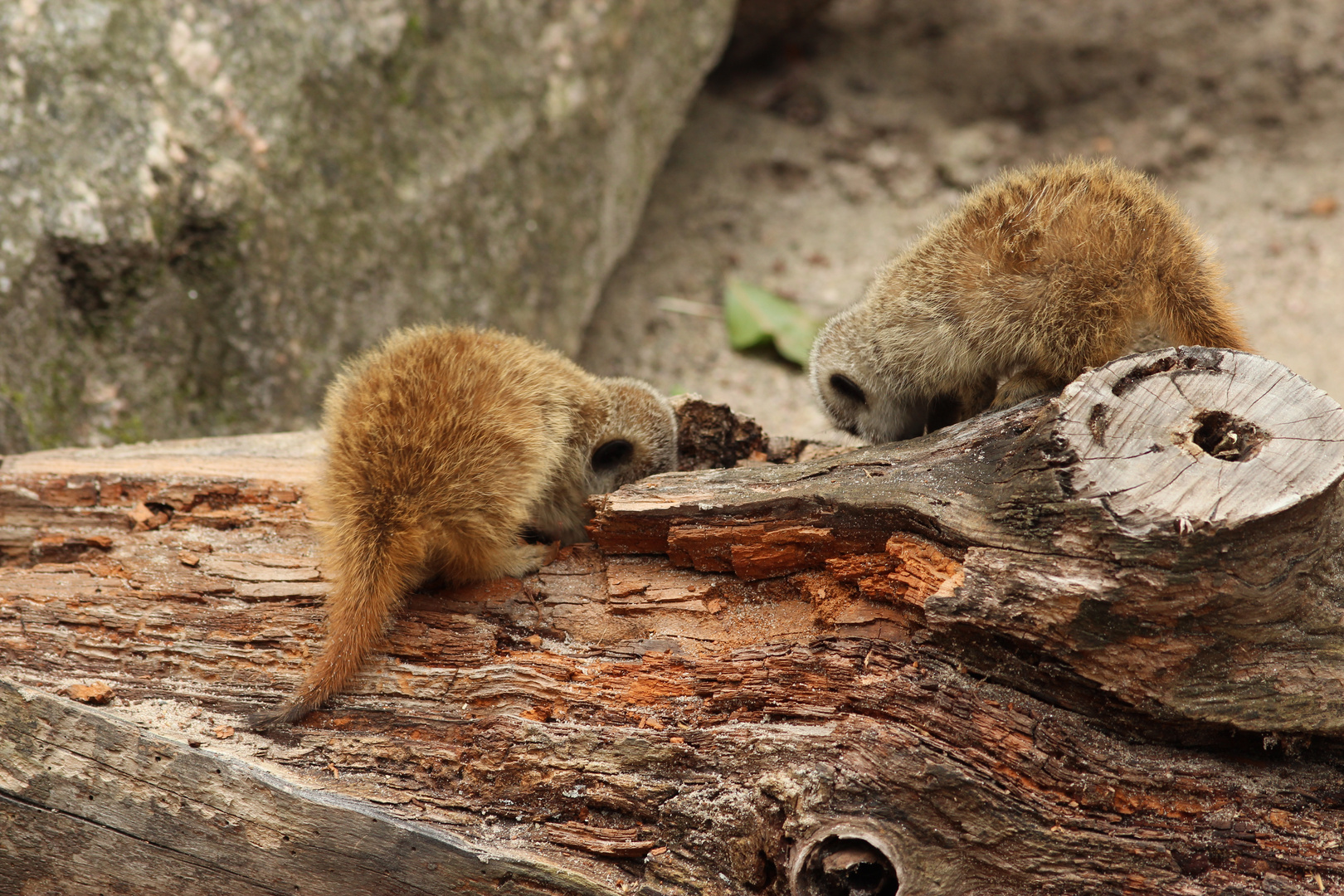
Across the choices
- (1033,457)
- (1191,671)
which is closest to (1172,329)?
(1033,457)

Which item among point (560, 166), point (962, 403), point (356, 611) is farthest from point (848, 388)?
point (560, 166)

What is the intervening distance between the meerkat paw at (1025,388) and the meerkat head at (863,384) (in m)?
0.33

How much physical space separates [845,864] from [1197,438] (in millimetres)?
1316

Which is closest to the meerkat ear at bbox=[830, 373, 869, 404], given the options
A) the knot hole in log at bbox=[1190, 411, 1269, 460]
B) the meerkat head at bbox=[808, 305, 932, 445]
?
the meerkat head at bbox=[808, 305, 932, 445]

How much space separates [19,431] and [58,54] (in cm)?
168

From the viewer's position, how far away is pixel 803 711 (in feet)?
8.95

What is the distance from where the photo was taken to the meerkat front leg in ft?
9.98

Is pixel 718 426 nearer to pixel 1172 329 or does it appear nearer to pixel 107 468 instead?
pixel 1172 329

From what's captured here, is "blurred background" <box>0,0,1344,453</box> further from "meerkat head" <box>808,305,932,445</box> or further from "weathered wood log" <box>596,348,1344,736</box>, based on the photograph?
"weathered wood log" <box>596,348,1344,736</box>

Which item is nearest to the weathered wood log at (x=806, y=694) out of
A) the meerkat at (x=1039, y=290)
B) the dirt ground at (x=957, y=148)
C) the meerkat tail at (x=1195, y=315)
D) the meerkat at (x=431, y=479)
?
the meerkat at (x=431, y=479)

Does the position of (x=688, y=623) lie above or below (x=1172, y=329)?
below

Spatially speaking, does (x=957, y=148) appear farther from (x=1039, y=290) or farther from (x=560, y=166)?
(x=1039, y=290)

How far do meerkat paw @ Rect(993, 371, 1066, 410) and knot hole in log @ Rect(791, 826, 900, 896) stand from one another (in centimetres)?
127

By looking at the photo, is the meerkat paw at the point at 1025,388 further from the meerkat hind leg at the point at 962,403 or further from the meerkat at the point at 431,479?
the meerkat at the point at 431,479
